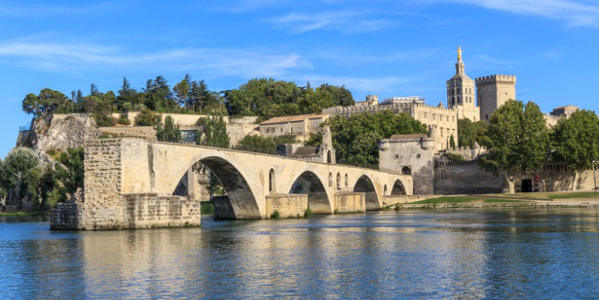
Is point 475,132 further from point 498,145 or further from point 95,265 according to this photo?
point 95,265

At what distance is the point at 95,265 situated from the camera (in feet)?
88.1

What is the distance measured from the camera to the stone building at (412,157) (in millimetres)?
101688

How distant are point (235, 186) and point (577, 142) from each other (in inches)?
2002

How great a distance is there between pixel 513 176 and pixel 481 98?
267ft

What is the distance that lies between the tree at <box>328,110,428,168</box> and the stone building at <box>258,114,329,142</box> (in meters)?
9.47

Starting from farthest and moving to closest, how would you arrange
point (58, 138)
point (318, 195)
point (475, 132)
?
point (475, 132)
point (58, 138)
point (318, 195)

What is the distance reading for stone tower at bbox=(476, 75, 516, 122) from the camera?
6644 inches

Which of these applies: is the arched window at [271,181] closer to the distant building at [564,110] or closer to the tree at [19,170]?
the tree at [19,170]

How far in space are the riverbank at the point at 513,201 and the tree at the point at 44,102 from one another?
193ft

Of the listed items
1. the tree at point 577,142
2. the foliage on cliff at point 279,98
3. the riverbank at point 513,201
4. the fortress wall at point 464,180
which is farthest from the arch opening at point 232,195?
the foliage on cliff at point 279,98

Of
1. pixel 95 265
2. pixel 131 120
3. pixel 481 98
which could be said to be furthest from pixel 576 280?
pixel 481 98

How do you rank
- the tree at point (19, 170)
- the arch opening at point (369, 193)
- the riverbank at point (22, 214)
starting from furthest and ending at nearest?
the arch opening at point (369, 193), the tree at point (19, 170), the riverbank at point (22, 214)

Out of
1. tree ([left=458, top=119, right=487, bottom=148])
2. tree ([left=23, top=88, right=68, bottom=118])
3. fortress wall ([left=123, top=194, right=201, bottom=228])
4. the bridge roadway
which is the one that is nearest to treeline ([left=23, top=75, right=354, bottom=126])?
tree ([left=23, top=88, right=68, bottom=118])

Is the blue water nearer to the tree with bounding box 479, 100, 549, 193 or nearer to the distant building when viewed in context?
the tree with bounding box 479, 100, 549, 193
